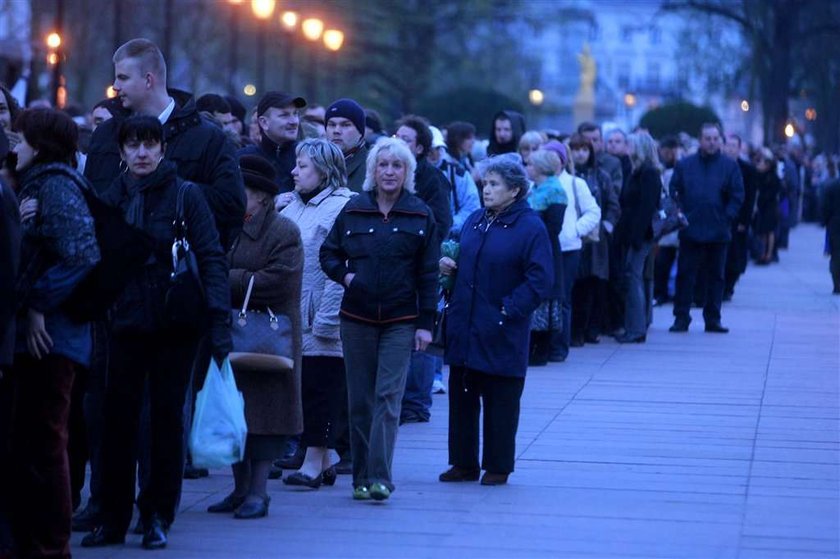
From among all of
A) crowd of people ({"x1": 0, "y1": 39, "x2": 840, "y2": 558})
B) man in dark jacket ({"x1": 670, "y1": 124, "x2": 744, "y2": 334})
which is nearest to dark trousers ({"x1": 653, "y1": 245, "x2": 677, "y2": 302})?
man in dark jacket ({"x1": 670, "y1": 124, "x2": 744, "y2": 334})

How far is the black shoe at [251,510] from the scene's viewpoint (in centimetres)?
919

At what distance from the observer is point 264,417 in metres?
9.34

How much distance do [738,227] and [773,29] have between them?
3154cm

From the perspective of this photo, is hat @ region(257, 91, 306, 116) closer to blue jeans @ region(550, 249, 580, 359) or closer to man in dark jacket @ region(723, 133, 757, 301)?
blue jeans @ region(550, 249, 580, 359)

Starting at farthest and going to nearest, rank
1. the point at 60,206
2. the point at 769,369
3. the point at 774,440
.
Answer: the point at 769,369 < the point at 774,440 < the point at 60,206

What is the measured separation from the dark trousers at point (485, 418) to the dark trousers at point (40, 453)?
311 centimetres

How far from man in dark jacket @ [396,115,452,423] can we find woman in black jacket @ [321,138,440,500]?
2.46m

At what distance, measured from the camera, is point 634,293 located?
18.4 meters

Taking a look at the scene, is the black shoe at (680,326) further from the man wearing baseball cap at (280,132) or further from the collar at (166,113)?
the collar at (166,113)

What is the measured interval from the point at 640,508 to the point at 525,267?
1.49 meters

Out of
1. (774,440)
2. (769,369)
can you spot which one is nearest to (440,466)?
(774,440)

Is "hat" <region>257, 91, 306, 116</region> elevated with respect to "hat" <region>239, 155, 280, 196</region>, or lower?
elevated

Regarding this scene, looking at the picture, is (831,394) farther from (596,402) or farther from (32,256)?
(32,256)

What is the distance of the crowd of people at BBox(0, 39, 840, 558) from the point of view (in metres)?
7.69
